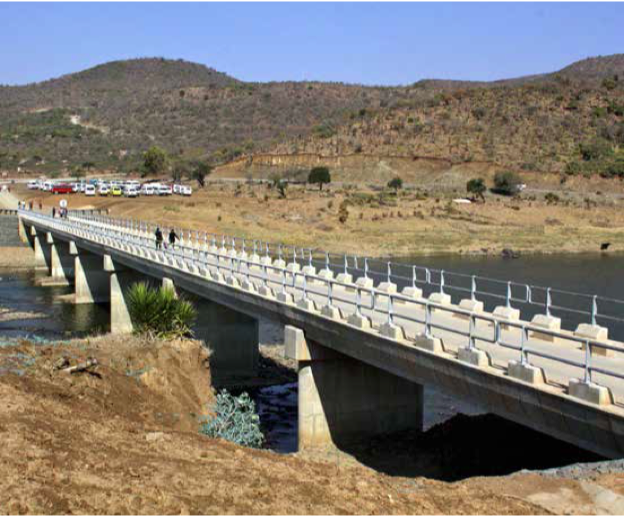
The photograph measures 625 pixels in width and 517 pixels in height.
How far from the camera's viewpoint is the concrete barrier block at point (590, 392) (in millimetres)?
10336

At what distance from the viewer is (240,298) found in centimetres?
2295

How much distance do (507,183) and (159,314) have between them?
66.0 metres

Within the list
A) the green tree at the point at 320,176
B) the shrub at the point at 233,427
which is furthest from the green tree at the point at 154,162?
the shrub at the point at 233,427

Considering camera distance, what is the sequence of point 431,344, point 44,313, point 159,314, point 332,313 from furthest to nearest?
1. point 44,313
2. point 159,314
3. point 332,313
4. point 431,344

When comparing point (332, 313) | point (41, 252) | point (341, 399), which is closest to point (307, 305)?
point (332, 313)

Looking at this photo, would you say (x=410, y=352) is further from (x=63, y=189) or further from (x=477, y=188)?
(x=63, y=189)

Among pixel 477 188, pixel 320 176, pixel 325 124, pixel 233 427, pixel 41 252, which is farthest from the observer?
pixel 325 124

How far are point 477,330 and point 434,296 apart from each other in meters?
3.04

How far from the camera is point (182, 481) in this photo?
9773 mm

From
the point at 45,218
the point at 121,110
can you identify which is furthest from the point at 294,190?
the point at 121,110

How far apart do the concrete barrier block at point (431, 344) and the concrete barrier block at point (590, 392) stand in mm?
3150

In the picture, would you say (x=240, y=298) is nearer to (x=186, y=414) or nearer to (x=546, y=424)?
(x=186, y=414)

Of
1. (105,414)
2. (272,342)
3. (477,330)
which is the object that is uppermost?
(477,330)

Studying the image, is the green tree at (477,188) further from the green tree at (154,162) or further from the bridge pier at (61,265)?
the green tree at (154,162)
